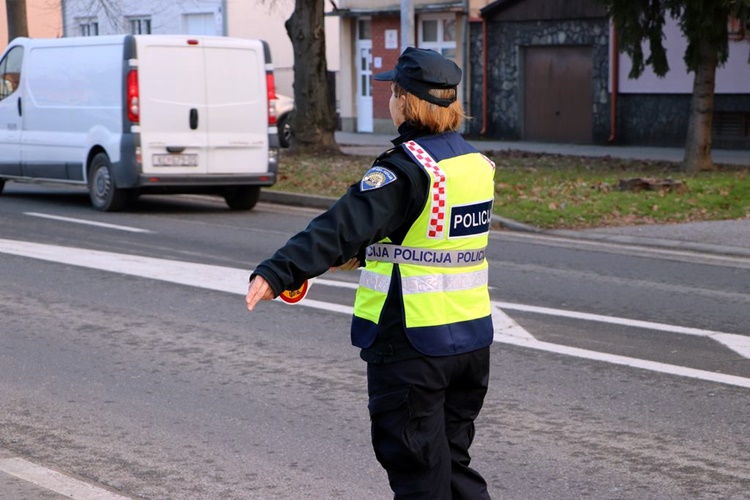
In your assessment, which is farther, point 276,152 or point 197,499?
point 276,152

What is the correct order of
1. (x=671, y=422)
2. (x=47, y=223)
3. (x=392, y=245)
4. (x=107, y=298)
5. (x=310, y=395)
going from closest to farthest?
(x=392, y=245) < (x=671, y=422) < (x=310, y=395) < (x=107, y=298) < (x=47, y=223)

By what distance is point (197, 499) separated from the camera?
5.22 meters

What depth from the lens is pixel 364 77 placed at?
32.7 meters

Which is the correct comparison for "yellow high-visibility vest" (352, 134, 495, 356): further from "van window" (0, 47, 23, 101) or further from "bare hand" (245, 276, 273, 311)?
"van window" (0, 47, 23, 101)

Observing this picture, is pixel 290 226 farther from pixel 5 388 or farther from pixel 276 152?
pixel 5 388

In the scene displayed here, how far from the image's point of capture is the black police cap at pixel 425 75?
384cm

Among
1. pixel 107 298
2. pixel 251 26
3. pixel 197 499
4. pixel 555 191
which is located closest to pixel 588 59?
pixel 555 191

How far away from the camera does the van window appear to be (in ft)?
54.7

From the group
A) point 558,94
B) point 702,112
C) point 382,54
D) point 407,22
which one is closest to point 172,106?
→ point 407,22

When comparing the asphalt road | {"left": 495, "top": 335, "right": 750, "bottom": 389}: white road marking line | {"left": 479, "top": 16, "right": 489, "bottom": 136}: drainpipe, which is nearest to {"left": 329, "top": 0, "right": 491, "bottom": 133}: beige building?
{"left": 479, "top": 16, "right": 489, "bottom": 136}: drainpipe

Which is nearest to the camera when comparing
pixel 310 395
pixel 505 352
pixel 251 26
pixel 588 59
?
pixel 310 395

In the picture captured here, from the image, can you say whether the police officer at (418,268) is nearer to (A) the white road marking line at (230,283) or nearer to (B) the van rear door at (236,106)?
(A) the white road marking line at (230,283)

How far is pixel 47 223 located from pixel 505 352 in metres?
7.88

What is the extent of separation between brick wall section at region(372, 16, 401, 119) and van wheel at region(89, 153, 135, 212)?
15.8 metres
